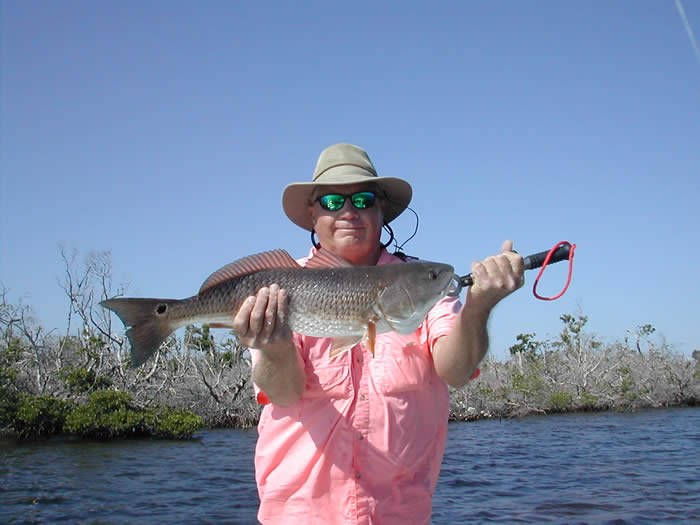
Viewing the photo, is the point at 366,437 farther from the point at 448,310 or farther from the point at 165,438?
the point at 165,438

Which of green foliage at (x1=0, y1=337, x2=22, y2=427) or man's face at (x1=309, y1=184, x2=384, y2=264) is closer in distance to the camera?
man's face at (x1=309, y1=184, x2=384, y2=264)

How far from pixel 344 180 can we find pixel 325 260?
1.73 ft

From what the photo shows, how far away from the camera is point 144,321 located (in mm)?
3398

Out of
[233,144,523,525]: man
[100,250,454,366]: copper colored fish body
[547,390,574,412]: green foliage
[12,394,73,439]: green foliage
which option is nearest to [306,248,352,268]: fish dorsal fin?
[100,250,454,366]: copper colored fish body

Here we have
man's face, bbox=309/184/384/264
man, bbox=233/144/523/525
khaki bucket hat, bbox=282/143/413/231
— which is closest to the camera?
man, bbox=233/144/523/525

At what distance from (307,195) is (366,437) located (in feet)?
5.63

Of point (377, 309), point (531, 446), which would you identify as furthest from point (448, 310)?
point (531, 446)

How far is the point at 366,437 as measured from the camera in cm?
316

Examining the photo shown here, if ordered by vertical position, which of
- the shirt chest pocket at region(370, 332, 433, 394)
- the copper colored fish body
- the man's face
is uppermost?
the man's face

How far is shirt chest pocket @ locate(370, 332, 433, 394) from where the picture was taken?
10.7 ft

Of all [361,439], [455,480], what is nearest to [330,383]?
[361,439]

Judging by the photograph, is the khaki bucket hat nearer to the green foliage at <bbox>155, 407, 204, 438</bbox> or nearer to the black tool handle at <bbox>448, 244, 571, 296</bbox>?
the black tool handle at <bbox>448, 244, 571, 296</bbox>

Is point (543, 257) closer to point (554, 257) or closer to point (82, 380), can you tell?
point (554, 257)

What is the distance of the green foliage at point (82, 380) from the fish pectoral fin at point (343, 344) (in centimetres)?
2165
